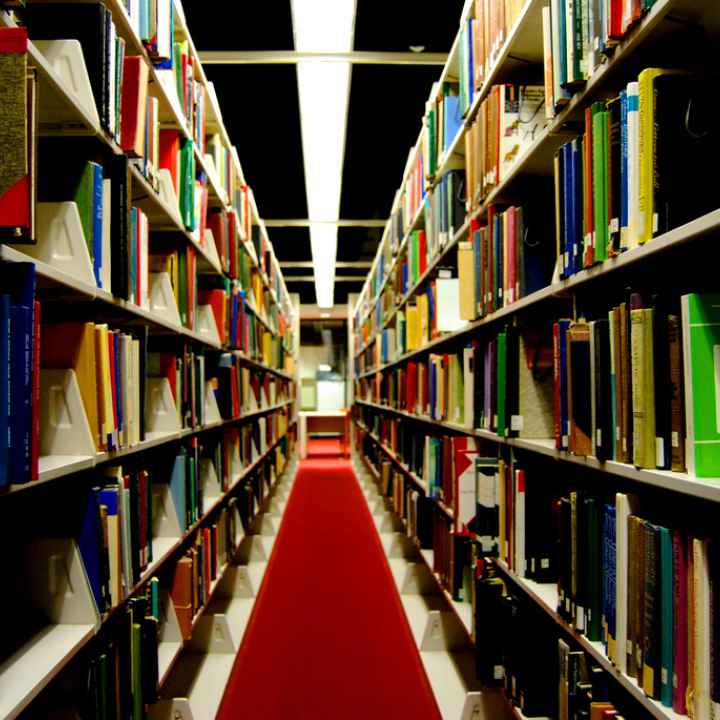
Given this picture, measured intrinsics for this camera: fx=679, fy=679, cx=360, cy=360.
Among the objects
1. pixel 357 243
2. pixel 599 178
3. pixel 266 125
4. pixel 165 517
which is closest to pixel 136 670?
pixel 165 517

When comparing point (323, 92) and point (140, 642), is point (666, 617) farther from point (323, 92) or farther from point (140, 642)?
point (323, 92)

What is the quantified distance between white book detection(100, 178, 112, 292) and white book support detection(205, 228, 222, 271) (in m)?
1.25

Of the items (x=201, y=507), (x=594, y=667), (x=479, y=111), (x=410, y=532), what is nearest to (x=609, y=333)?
(x=594, y=667)

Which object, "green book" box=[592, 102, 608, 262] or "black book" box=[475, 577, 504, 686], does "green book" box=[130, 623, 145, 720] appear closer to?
"black book" box=[475, 577, 504, 686]

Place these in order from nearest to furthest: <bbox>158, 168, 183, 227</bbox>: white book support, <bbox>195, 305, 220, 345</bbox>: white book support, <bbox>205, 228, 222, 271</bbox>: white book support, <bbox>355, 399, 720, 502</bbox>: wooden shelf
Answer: <bbox>355, 399, 720, 502</bbox>: wooden shelf → <bbox>158, 168, 183, 227</bbox>: white book support → <bbox>205, 228, 222, 271</bbox>: white book support → <bbox>195, 305, 220, 345</bbox>: white book support

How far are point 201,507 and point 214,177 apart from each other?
1.50 m

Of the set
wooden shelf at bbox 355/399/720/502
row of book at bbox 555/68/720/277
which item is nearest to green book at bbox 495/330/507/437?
wooden shelf at bbox 355/399/720/502

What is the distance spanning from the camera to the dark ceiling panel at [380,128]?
4.71 m

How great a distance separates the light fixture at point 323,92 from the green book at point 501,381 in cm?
191

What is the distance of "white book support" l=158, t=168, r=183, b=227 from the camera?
7.25 ft

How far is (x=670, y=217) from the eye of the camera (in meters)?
1.09

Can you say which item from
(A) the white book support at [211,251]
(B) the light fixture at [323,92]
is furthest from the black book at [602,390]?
(B) the light fixture at [323,92]

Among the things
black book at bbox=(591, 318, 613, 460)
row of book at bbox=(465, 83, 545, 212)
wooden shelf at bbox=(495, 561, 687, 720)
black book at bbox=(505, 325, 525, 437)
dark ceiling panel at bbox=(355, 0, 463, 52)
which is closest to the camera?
wooden shelf at bbox=(495, 561, 687, 720)

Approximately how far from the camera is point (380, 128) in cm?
560
